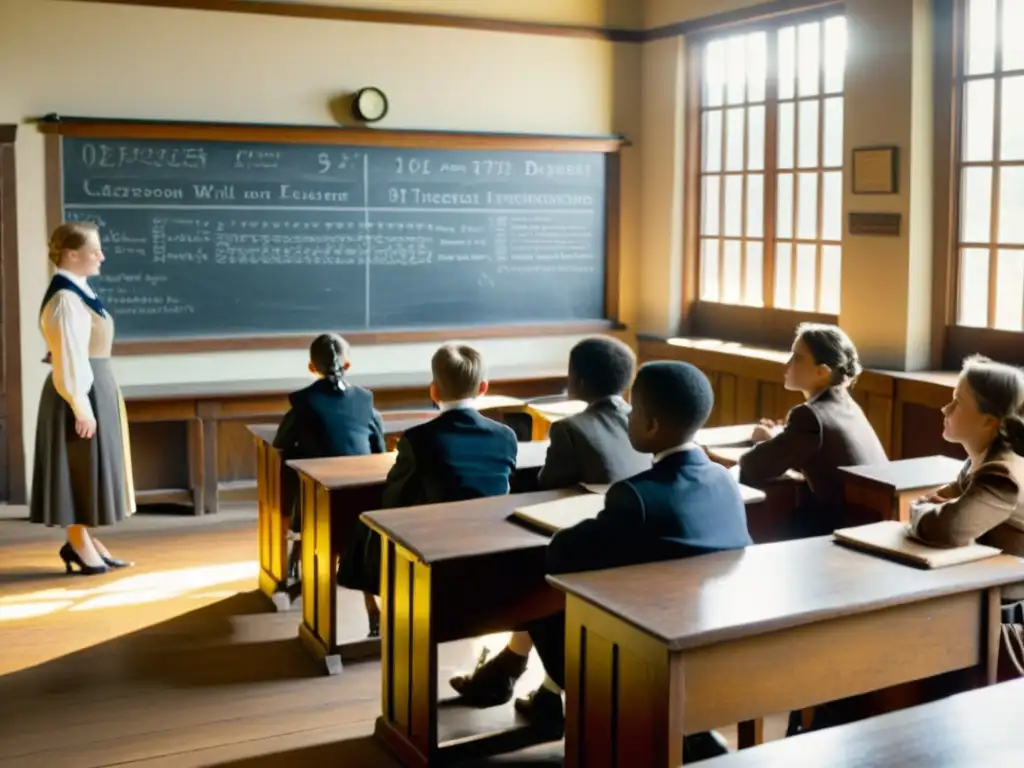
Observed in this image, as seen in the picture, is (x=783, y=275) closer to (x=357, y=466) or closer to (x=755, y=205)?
(x=755, y=205)

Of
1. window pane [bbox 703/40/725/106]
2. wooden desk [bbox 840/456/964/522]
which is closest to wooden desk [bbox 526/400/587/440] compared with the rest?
wooden desk [bbox 840/456/964/522]

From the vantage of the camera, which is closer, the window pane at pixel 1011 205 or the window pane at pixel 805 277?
the window pane at pixel 1011 205

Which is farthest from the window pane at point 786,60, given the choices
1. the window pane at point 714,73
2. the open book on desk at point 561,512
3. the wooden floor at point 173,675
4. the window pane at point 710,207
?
the open book on desk at point 561,512

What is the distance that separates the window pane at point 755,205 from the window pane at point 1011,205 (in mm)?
1519

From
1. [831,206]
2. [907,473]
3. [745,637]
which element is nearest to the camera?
[745,637]

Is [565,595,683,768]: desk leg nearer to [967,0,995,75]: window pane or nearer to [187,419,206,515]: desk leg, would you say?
[967,0,995,75]: window pane

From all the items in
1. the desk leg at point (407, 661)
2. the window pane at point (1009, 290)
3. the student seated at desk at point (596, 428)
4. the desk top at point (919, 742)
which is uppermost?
the window pane at point (1009, 290)

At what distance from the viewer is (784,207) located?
6.29 meters

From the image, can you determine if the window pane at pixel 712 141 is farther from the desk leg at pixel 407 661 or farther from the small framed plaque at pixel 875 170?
the desk leg at pixel 407 661

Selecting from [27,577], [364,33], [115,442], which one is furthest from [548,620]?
[364,33]

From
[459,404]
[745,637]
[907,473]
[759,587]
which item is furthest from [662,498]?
[907,473]

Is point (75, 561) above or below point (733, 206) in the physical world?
below

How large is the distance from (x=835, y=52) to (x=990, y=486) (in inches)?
145

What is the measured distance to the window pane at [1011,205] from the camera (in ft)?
16.4
